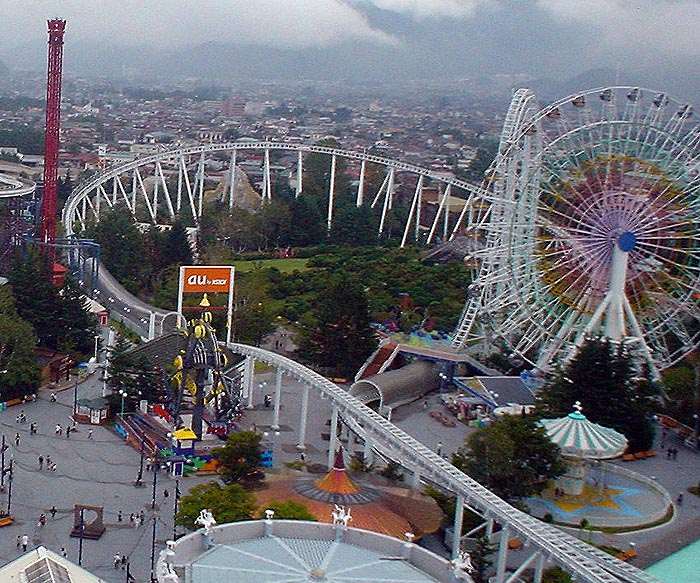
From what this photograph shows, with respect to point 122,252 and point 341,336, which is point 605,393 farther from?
point 122,252

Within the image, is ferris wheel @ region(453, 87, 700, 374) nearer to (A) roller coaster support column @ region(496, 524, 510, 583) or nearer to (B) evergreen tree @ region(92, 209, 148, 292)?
(A) roller coaster support column @ region(496, 524, 510, 583)

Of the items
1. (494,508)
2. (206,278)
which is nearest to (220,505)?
(494,508)

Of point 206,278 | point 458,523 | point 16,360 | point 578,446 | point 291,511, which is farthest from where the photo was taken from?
point 206,278

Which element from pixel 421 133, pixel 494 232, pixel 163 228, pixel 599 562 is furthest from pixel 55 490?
pixel 421 133

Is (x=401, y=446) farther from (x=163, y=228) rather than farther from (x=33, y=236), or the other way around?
(x=163, y=228)

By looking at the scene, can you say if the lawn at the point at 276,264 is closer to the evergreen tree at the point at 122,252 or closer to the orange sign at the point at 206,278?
the evergreen tree at the point at 122,252

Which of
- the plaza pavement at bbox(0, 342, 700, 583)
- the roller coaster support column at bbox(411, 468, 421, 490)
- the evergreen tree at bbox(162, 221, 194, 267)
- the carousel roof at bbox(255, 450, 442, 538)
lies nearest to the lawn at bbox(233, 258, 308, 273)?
the evergreen tree at bbox(162, 221, 194, 267)

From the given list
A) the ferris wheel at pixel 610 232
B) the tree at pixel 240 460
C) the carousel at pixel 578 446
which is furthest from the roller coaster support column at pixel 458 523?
the ferris wheel at pixel 610 232
